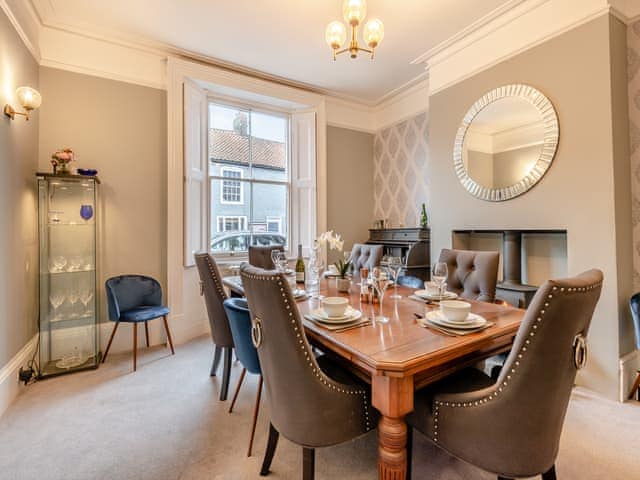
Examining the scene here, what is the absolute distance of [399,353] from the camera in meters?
1.11

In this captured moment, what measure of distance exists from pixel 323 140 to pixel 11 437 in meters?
3.96

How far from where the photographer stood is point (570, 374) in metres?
1.04

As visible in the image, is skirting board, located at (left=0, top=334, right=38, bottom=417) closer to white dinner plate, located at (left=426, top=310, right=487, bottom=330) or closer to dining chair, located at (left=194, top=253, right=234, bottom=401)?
dining chair, located at (left=194, top=253, right=234, bottom=401)

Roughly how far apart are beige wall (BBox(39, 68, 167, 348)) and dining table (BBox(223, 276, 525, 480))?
7.71 feet

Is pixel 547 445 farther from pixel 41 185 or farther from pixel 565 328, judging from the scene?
pixel 41 185

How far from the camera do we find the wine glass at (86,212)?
2684mm

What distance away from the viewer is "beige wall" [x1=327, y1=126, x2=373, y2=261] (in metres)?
4.41

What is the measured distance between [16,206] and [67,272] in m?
0.66

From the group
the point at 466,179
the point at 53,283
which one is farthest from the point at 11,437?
the point at 466,179

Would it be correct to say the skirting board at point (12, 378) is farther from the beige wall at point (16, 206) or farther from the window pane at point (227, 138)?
the window pane at point (227, 138)

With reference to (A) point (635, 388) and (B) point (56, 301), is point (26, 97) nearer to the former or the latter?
(B) point (56, 301)

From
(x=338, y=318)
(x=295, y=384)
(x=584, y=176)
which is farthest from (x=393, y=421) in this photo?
(x=584, y=176)

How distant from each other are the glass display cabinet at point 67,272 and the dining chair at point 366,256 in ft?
7.89

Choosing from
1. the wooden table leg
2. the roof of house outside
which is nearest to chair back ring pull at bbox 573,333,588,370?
the wooden table leg
